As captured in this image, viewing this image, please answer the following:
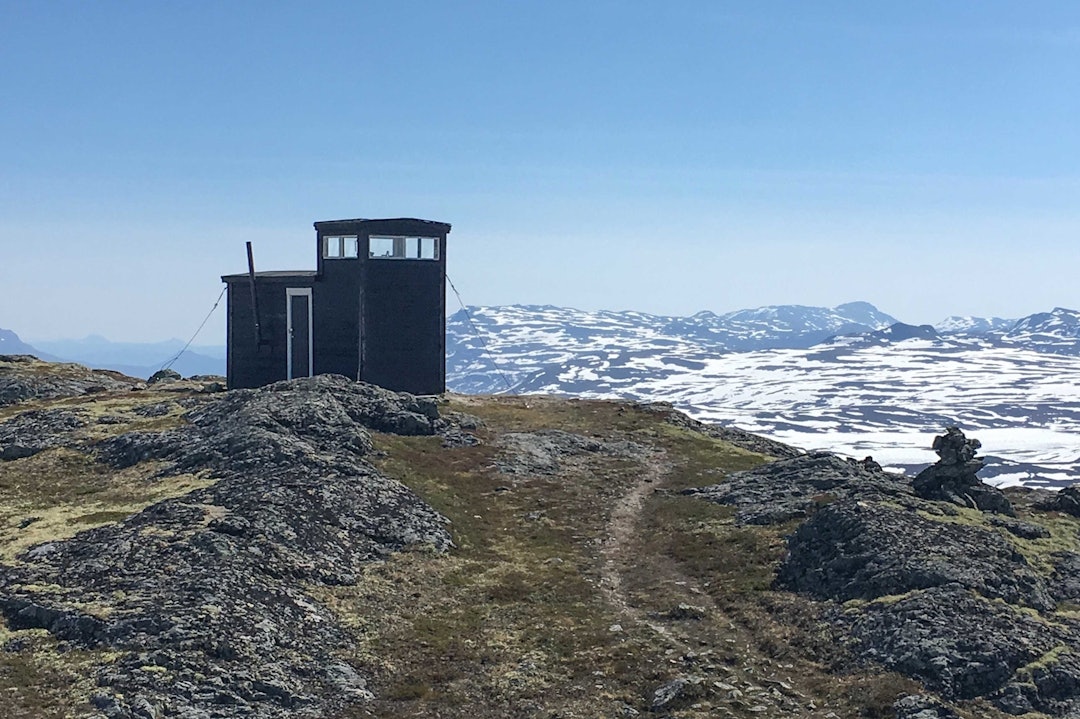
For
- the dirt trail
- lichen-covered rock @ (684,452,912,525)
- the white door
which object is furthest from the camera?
the white door

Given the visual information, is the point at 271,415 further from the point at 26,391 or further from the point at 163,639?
the point at 26,391

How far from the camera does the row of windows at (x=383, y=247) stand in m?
66.9

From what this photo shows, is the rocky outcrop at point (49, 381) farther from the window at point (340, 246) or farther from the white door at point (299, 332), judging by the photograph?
the window at point (340, 246)

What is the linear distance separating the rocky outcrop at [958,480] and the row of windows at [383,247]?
37.3 m

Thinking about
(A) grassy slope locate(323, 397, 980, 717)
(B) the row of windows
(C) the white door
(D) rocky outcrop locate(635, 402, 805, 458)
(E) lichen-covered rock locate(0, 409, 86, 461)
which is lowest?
(A) grassy slope locate(323, 397, 980, 717)

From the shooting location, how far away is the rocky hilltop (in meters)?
26.2

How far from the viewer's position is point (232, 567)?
3200cm

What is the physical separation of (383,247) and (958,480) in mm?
40986

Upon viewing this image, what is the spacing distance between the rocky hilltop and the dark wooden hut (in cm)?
1289

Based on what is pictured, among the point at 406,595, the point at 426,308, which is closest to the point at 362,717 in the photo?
the point at 406,595

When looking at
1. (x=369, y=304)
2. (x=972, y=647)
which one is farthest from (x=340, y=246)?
(x=972, y=647)

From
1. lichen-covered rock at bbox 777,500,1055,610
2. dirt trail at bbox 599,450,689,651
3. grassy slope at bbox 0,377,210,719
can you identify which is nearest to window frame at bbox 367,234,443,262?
grassy slope at bbox 0,377,210,719

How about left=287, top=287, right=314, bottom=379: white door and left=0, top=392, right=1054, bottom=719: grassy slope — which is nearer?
left=0, top=392, right=1054, bottom=719: grassy slope

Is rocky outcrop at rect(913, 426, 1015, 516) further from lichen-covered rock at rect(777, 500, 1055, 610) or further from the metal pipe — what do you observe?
the metal pipe
